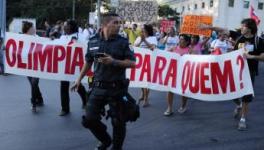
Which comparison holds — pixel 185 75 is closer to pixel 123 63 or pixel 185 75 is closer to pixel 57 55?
pixel 57 55

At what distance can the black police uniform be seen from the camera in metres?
5.99

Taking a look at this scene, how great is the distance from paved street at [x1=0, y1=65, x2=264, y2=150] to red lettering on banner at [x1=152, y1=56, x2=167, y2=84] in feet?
2.14

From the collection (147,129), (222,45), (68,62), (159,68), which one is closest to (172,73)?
(159,68)

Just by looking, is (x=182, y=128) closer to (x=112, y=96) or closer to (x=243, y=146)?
(x=243, y=146)

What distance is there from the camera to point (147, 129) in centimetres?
795

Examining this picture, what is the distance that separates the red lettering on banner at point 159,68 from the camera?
930cm

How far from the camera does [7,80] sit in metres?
14.4

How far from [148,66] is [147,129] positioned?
1.78 meters

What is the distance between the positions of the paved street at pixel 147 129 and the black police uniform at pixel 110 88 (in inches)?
30.2

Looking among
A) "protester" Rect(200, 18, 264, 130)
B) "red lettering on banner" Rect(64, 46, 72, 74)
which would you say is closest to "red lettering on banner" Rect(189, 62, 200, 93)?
"protester" Rect(200, 18, 264, 130)

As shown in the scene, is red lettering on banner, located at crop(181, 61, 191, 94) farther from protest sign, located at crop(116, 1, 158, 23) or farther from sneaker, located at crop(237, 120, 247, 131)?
protest sign, located at crop(116, 1, 158, 23)

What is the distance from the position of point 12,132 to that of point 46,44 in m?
2.13

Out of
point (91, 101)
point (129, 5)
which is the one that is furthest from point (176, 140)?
point (129, 5)

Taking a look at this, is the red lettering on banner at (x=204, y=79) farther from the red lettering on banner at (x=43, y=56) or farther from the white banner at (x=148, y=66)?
the red lettering on banner at (x=43, y=56)
